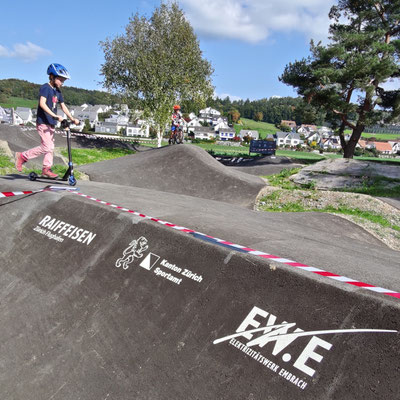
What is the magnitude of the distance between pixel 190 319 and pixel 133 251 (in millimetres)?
1534

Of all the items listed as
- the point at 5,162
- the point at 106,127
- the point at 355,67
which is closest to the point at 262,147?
the point at 355,67

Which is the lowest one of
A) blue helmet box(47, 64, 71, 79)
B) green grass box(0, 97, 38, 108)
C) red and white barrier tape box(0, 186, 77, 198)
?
green grass box(0, 97, 38, 108)

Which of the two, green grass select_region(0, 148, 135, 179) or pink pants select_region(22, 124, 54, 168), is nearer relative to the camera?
pink pants select_region(22, 124, 54, 168)

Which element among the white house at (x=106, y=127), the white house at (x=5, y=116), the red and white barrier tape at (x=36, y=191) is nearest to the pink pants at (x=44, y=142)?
the red and white barrier tape at (x=36, y=191)

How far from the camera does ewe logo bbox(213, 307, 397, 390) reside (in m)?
2.45

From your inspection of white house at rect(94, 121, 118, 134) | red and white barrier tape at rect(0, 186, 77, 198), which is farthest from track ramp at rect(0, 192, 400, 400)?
white house at rect(94, 121, 118, 134)

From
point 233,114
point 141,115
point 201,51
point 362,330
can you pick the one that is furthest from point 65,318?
point 233,114

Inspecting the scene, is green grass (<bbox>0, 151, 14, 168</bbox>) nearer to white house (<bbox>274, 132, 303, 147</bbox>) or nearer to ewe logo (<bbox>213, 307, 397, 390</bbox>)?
ewe logo (<bbox>213, 307, 397, 390</bbox>)

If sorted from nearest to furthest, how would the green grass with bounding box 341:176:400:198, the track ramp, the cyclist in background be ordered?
the track ramp < the green grass with bounding box 341:176:400:198 < the cyclist in background

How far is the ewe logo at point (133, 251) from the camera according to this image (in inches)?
169

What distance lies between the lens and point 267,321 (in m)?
2.85

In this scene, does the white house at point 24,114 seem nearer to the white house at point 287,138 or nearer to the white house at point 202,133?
the white house at point 202,133

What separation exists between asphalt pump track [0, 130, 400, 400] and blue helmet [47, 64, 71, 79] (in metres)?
3.52

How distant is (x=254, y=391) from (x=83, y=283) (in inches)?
107
